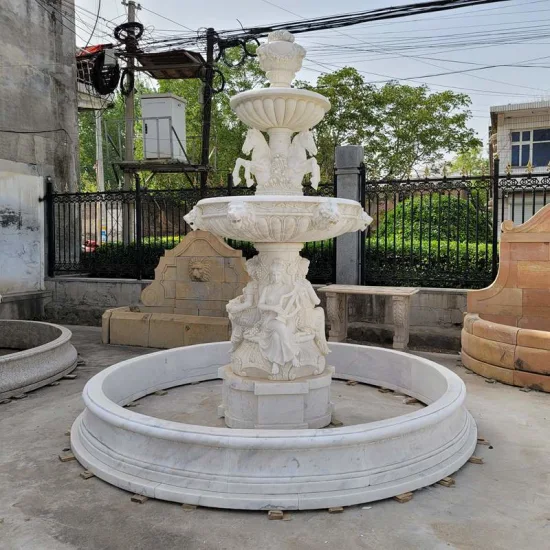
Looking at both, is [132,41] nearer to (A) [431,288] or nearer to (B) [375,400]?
(A) [431,288]

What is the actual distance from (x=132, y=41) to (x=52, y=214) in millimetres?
6828

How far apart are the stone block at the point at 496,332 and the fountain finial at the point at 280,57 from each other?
→ 3684 millimetres

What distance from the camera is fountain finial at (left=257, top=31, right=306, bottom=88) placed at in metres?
4.62

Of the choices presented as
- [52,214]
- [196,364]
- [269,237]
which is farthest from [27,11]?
[269,237]

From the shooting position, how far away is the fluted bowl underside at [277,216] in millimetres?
3938

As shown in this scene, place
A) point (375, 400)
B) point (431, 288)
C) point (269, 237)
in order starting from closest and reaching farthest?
point (269, 237), point (375, 400), point (431, 288)

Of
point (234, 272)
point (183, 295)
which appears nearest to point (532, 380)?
point (234, 272)

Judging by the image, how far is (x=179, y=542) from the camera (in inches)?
117

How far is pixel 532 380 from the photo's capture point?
19.8ft

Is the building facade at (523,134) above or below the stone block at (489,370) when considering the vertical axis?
above

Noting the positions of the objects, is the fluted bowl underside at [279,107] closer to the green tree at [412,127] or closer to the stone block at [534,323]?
the stone block at [534,323]

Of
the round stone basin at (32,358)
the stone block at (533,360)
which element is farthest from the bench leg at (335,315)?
the round stone basin at (32,358)

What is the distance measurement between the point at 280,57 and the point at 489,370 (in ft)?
13.9

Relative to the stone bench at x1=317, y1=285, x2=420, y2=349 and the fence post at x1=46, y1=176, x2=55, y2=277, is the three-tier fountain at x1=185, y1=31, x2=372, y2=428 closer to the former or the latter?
the stone bench at x1=317, y1=285, x2=420, y2=349
